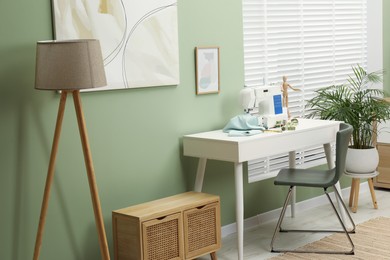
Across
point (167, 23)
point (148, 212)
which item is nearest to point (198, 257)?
point (148, 212)

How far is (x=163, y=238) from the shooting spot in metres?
3.86

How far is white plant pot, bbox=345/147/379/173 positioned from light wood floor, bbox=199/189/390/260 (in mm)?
349

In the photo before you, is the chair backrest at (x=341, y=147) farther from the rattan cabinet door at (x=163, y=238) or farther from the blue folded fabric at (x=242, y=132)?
the rattan cabinet door at (x=163, y=238)

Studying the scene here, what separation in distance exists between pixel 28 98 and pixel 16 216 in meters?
0.64

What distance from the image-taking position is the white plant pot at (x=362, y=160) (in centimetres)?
523

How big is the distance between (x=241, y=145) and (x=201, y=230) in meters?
0.57

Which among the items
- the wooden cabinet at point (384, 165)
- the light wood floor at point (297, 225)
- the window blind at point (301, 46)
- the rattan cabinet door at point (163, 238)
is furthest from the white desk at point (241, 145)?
the wooden cabinet at point (384, 165)

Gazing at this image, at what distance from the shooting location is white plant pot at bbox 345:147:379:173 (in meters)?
5.23

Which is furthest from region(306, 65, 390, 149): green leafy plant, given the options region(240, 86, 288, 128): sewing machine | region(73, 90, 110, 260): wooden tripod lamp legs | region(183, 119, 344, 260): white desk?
region(73, 90, 110, 260): wooden tripod lamp legs

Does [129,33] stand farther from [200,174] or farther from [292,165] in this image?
[292,165]

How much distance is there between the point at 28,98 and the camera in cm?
364

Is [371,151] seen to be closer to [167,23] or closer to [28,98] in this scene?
[167,23]

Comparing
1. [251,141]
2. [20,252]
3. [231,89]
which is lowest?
[20,252]

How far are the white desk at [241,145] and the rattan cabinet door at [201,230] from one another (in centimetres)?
14
